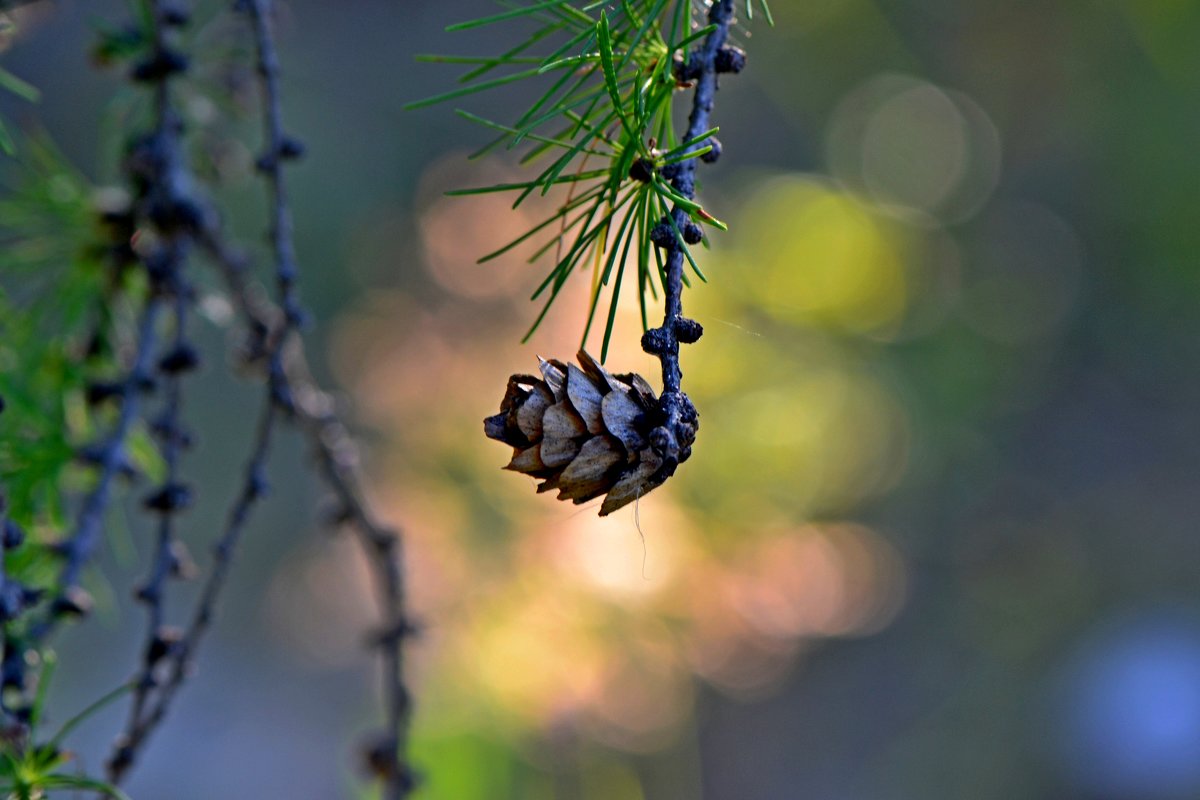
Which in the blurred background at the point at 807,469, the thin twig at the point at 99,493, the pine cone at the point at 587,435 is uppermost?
the blurred background at the point at 807,469

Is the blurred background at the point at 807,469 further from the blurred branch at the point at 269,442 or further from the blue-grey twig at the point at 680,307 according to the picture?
the blue-grey twig at the point at 680,307

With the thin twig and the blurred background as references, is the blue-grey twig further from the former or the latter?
the blurred background

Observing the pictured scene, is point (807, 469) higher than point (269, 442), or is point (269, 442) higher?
point (807, 469)

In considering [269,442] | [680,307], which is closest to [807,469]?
[269,442]

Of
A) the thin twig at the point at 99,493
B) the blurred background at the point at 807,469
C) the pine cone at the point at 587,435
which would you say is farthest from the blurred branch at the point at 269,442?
the blurred background at the point at 807,469

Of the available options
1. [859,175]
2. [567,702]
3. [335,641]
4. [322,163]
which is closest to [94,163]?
[322,163]

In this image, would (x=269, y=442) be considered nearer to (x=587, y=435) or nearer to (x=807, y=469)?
(x=587, y=435)

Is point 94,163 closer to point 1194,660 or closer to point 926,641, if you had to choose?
point 926,641
